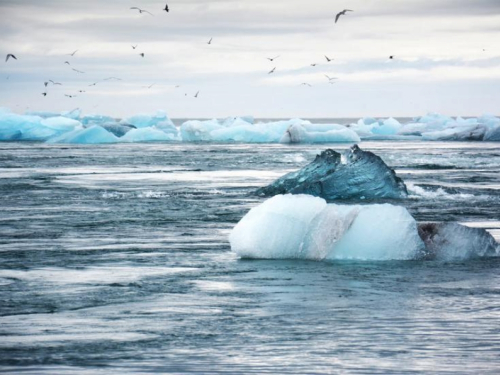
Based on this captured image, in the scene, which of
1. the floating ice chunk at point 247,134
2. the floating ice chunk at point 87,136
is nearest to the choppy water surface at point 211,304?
the floating ice chunk at point 87,136

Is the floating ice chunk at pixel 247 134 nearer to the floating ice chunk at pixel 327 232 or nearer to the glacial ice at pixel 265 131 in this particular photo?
the glacial ice at pixel 265 131

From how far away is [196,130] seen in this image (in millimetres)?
61781

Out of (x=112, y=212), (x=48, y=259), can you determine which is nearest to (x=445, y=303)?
(x=48, y=259)

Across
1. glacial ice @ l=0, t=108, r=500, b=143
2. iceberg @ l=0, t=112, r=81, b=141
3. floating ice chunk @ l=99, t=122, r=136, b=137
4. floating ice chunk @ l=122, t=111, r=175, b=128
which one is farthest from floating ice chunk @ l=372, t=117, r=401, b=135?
iceberg @ l=0, t=112, r=81, b=141

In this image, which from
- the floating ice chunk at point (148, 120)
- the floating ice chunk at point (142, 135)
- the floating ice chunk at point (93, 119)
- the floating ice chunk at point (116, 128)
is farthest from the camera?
the floating ice chunk at point (93, 119)

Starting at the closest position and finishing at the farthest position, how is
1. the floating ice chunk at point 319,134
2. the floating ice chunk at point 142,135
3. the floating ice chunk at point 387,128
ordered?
the floating ice chunk at point 319,134
the floating ice chunk at point 142,135
the floating ice chunk at point 387,128

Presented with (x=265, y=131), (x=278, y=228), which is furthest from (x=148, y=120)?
(x=278, y=228)

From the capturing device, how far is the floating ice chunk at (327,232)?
1088cm

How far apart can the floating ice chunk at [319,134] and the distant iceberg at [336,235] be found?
4240cm

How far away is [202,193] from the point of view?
20906mm

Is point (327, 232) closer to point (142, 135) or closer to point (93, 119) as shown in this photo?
point (142, 135)

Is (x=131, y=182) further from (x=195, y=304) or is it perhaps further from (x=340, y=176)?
(x=195, y=304)

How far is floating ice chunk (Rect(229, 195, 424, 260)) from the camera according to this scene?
35.7 ft

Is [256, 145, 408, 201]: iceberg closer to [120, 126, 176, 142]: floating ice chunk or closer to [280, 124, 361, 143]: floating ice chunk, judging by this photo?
→ [280, 124, 361, 143]: floating ice chunk
